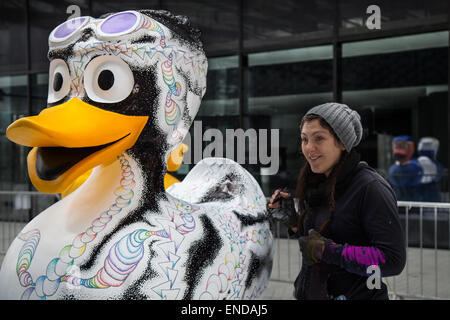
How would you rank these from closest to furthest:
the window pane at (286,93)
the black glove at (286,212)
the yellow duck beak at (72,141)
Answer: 1. the yellow duck beak at (72,141)
2. the black glove at (286,212)
3. the window pane at (286,93)

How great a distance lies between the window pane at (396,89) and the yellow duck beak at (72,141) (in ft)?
16.2

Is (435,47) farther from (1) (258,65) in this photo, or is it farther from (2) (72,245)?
(2) (72,245)

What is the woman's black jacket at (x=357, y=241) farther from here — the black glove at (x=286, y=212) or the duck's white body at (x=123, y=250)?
the duck's white body at (x=123, y=250)

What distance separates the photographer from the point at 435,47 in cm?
586

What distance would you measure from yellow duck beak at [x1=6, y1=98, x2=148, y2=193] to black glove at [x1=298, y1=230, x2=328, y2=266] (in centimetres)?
72

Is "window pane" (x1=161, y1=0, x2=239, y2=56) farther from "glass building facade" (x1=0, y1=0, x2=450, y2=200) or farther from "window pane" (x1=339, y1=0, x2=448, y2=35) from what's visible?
"window pane" (x1=339, y1=0, x2=448, y2=35)

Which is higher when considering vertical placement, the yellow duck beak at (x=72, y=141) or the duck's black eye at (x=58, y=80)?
the duck's black eye at (x=58, y=80)

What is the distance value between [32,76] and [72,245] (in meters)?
7.43

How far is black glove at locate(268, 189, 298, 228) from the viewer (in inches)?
77.9

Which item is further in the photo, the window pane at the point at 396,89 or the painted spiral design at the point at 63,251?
the window pane at the point at 396,89

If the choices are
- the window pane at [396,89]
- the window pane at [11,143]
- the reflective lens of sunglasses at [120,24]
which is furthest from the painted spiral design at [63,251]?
the window pane at [11,143]

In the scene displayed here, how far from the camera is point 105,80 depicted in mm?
1629

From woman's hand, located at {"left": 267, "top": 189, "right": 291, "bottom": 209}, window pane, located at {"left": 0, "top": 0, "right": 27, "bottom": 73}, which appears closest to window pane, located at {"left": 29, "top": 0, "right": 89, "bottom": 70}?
window pane, located at {"left": 0, "top": 0, "right": 27, "bottom": 73}

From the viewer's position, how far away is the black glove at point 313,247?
5.40 feet
